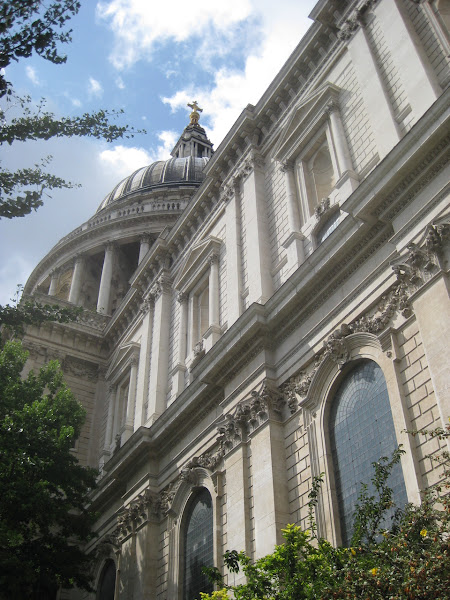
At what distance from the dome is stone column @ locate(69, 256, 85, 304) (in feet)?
20.7

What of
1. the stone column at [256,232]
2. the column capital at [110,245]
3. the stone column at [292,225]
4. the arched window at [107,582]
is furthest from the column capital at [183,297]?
the column capital at [110,245]

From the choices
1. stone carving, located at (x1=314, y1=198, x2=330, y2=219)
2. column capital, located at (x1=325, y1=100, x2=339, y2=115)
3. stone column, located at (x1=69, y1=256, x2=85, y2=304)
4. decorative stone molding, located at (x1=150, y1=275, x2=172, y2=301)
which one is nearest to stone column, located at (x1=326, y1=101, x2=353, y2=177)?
column capital, located at (x1=325, y1=100, x2=339, y2=115)

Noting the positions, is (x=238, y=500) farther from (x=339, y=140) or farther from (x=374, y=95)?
(x=374, y=95)

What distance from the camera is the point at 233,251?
21453mm

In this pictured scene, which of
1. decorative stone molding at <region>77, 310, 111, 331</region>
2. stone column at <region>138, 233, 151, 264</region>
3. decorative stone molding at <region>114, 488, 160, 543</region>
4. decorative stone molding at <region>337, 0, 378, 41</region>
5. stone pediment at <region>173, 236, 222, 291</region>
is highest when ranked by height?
stone column at <region>138, 233, 151, 264</region>

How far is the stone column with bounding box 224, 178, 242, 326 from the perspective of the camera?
66.1ft

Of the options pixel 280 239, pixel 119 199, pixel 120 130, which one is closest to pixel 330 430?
pixel 280 239

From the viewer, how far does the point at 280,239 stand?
19703mm

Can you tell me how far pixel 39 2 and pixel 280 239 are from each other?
9320mm

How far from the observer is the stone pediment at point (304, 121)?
19.3 meters

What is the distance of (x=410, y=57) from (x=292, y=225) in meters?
5.19

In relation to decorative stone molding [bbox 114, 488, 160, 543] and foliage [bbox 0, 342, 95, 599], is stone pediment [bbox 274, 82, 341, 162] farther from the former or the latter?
decorative stone molding [bbox 114, 488, 160, 543]

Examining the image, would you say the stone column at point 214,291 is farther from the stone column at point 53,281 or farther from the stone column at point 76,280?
the stone column at point 53,281

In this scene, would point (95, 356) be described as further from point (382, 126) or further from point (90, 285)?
point (382, 126)
